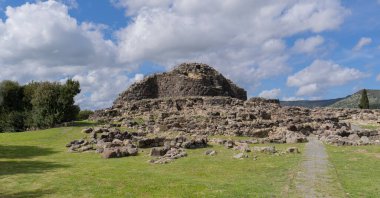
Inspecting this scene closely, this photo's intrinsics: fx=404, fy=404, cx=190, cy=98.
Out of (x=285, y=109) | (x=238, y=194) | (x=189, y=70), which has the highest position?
(x=189, y=70)

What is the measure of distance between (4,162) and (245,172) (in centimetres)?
1953

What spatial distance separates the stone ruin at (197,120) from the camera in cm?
4075

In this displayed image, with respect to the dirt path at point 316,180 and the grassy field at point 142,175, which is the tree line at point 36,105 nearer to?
the grassy field at point 142,175

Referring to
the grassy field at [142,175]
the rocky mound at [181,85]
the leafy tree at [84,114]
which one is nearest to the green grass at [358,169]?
the grassy field at [142,175]

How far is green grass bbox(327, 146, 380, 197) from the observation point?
757 inches

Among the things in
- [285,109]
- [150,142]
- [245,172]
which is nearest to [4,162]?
[150,142]

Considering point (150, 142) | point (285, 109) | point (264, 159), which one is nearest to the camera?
point (264, 159)

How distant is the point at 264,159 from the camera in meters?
30.3

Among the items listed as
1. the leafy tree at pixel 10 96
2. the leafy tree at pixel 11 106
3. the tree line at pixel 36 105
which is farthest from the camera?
the leafy tree at pixel 10 96

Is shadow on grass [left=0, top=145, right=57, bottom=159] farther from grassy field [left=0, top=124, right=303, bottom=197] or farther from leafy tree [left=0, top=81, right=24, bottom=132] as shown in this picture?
leafy tree [left=0, top=81, right=24, bottom=132]

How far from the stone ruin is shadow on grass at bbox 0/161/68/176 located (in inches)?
210

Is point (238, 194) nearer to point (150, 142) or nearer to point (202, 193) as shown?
point (202, 193)

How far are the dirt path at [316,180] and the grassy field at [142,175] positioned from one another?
29.3 inches

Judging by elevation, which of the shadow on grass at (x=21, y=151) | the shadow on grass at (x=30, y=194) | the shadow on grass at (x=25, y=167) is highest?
the shadow on grass at (x=21, y=151)
